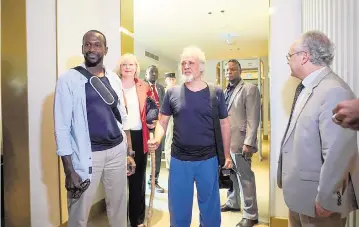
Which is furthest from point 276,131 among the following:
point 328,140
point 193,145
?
point 328,140

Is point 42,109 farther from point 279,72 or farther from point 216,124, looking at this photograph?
point 279,72

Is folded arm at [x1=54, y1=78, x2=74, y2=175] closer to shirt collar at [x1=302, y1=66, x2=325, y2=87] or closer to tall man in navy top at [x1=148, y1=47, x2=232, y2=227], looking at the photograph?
tall man in navy top at [x1=148, y1=47, x2=232, y2=227]

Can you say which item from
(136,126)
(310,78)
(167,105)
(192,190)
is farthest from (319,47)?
(136,126)

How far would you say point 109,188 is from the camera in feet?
6.02

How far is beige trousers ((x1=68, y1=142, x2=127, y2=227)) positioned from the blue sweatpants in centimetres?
33

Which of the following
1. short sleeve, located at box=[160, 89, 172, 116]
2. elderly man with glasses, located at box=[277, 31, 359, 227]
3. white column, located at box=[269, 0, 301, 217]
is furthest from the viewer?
white column, located at box=[269, 0, 301, 217]

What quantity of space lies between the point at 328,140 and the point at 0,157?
2.01m

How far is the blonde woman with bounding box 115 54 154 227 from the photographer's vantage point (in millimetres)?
2410

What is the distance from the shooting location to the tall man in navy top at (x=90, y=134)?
1.58m

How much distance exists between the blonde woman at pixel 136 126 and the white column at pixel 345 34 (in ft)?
4.72

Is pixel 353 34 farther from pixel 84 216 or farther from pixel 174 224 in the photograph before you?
pixel 84 216

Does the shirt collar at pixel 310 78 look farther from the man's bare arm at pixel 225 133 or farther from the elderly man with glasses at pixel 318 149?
the man's bare arm at pixel 225 133

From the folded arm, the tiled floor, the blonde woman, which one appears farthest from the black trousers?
the folded arm

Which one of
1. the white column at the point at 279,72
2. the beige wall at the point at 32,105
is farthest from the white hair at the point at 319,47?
the beige wall at the point at 32,105
